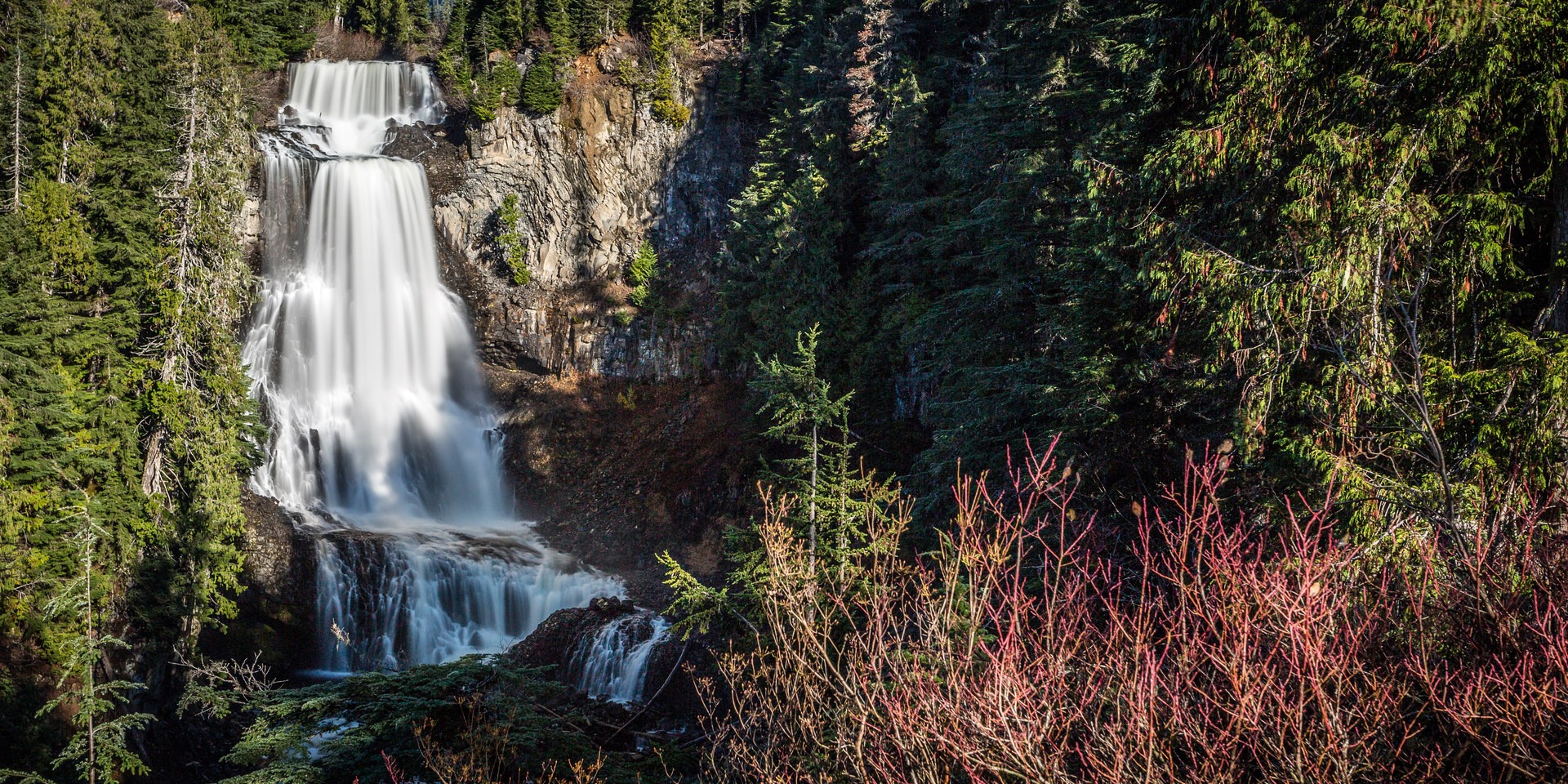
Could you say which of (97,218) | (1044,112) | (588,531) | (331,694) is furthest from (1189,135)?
(588,531)

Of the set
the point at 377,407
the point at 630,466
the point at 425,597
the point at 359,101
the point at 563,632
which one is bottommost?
the point at 425,597

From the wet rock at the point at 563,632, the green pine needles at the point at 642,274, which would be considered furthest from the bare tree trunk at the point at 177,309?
the green pine needles at the point at 642,274

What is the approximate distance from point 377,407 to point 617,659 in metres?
15.2

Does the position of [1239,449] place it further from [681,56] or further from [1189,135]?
[681,56]

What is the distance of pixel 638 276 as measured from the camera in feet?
103

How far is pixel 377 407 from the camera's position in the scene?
26.6 metres

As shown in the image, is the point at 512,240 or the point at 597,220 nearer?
the point at 512,240

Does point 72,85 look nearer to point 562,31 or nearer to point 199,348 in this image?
point 199,348

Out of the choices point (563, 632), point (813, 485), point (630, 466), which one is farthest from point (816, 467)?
point (630, 466)

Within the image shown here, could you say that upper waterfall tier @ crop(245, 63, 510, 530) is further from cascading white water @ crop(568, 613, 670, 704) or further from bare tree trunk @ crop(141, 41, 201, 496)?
cascading white water @ crop(568, 613, 670, 704)

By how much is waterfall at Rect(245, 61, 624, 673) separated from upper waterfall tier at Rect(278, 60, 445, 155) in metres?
0.07

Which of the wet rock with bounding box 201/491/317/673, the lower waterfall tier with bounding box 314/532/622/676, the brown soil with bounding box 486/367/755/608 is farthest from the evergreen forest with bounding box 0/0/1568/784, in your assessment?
the lower waterfall tier with bounding box 314/532/622/676

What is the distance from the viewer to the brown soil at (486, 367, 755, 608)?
922 inches

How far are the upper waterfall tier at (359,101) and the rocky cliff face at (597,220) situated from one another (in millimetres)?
3776
